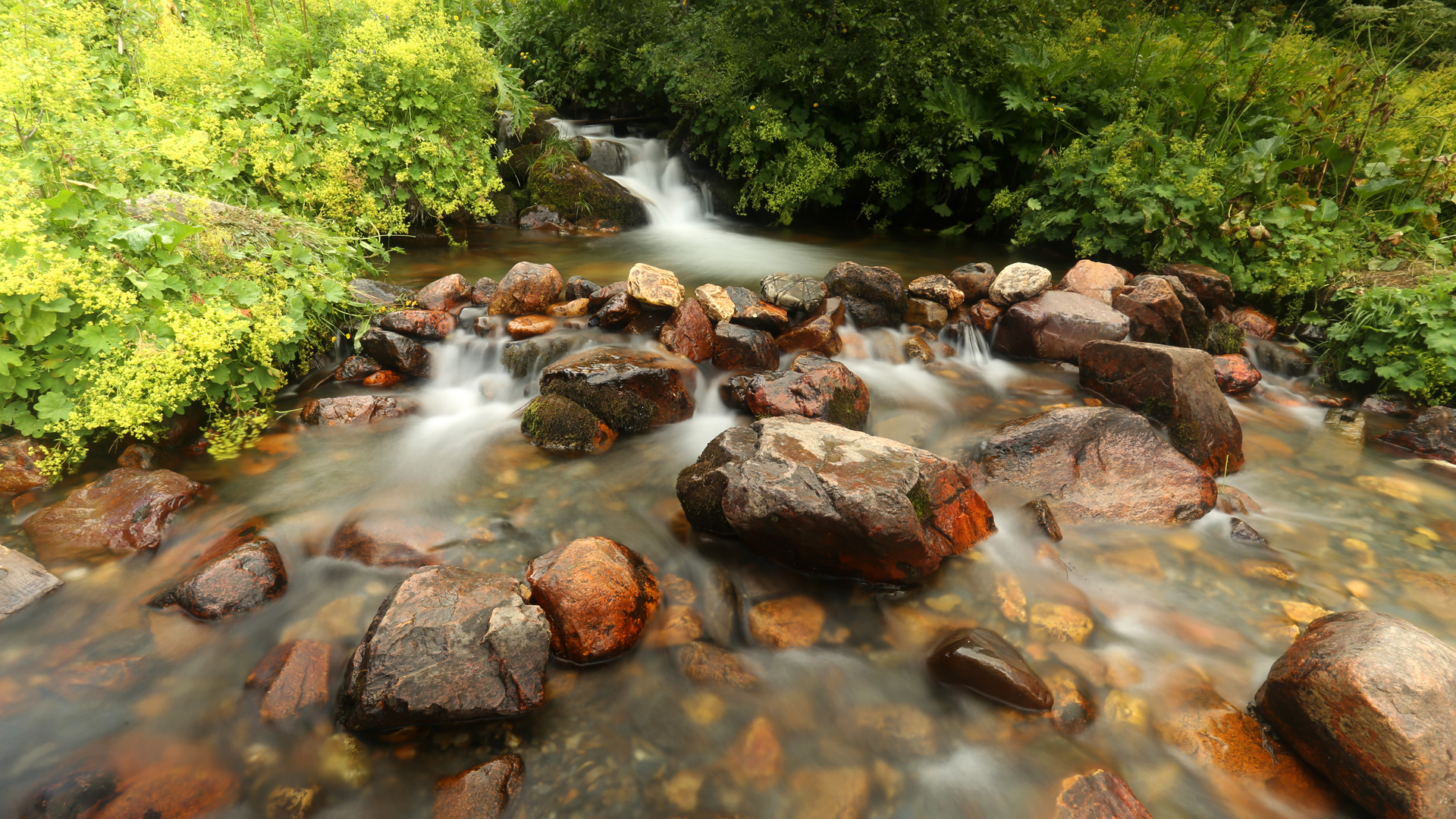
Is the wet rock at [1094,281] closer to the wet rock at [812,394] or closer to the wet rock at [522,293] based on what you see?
the wet rock at [812,394]

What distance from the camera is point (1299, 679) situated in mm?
2484

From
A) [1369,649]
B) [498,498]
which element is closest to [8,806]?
[498,498]

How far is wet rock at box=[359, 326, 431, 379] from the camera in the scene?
16.8ft

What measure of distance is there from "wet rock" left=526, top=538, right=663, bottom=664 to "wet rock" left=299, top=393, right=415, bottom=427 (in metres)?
2.44

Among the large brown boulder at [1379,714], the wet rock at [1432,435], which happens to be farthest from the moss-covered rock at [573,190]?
the large brown boulder at [1379,714]

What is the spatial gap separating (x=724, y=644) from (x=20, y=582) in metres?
3.29

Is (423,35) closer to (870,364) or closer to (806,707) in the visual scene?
(870,364)

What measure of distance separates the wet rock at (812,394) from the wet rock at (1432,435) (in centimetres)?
421

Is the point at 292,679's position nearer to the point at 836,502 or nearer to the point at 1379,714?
the point at 836,502

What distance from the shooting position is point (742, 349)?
5.42 meters

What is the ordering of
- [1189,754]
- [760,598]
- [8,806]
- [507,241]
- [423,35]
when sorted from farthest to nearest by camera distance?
[507,241], [423,35], [760,598], [1189,754], [8,806]

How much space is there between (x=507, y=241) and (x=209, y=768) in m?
7.51

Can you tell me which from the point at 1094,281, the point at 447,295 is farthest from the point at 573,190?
the point at 1094,281

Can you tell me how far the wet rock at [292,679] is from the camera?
2596mm
